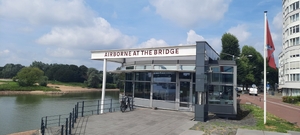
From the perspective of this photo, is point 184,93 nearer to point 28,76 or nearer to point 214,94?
point 214,94

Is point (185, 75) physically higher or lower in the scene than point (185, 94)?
higher

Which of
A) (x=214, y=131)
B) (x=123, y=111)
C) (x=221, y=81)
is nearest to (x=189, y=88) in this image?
(x=221, y=81)

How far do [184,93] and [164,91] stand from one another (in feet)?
4.50

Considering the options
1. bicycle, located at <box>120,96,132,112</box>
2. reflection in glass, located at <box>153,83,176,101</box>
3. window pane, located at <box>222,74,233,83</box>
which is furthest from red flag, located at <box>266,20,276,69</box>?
bicycle, located at <box>120,96,132,112</box>

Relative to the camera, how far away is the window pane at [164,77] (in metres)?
15.3

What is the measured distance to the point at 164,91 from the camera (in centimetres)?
1556

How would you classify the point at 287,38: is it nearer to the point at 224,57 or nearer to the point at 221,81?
the point at 224,57

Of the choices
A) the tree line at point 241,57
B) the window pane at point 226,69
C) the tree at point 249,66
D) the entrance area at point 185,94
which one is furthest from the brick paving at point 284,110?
the tree at point 249,66

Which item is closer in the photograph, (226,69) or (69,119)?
(69,119)

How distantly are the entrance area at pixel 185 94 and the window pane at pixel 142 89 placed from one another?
2306 mm

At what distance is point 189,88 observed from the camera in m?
14.8

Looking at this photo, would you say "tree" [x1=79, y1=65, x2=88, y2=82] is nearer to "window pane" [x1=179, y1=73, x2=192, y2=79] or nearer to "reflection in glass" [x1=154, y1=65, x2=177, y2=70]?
"reflection in glass" [x1=154, y1=65, x2=177, y2=70]

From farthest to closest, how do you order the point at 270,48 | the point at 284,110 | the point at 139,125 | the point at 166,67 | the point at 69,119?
the point at 284,110 < the point at 166,67 < the point at 270,48 < the point at 139,125 < the point at 69,119

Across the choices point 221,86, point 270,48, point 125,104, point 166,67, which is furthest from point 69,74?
point 270,48
